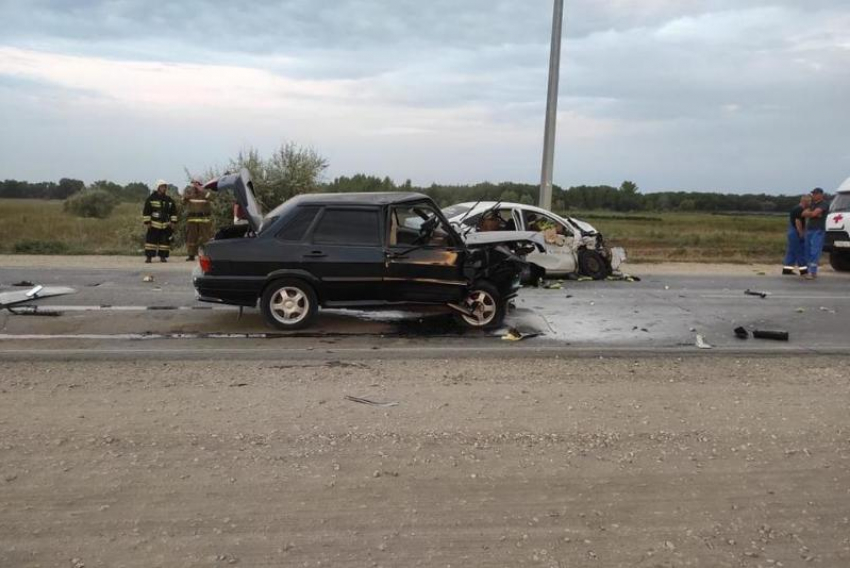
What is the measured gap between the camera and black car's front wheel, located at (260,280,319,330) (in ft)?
29.0

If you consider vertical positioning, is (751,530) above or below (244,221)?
below

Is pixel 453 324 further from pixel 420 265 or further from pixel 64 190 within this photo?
pixel 64 190

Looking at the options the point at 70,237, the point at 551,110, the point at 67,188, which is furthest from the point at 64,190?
the point at 551,110

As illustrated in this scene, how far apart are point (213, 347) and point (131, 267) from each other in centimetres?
925

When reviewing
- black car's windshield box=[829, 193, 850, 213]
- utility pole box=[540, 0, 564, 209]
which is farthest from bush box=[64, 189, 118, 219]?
black car's windshield box=[829, 193, 850, 213]

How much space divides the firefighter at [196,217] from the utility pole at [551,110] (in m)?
8.11

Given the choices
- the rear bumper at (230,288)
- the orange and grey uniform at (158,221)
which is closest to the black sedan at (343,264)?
the rear bumper at (230,288)

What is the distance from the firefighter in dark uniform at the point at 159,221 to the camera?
16922mm

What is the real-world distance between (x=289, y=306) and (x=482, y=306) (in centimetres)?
226

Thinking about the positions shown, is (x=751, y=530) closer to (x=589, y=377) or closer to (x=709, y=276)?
(x=589, y=377)

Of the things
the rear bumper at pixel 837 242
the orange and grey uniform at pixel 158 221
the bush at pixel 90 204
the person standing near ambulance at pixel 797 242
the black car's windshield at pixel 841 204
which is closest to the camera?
the person standing near ambulance at pixel 797 242

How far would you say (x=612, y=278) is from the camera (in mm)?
15156

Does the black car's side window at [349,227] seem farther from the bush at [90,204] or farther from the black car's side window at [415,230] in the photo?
the bush at [90,204]

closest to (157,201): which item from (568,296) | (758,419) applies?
(568,296)
